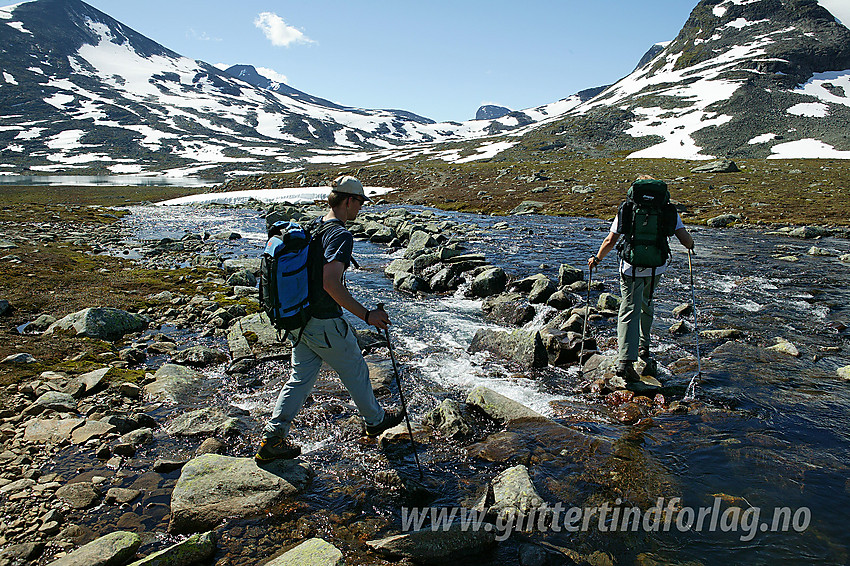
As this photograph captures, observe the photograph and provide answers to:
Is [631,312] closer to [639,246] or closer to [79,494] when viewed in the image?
[639,246]

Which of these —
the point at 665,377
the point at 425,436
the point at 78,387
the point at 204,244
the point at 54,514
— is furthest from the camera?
the point at 204,244

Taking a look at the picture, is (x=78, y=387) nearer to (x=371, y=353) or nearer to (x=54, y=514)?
(x=54, y=514)

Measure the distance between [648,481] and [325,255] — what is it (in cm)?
531

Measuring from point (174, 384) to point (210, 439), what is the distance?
2.57 m

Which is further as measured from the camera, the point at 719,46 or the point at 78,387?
the point at 719,46

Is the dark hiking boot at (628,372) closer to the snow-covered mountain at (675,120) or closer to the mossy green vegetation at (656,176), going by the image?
the mossy green vegetation at (656,176)

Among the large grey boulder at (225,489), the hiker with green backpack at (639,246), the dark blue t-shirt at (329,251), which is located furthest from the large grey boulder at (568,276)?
the large grey boulder at (225,489)

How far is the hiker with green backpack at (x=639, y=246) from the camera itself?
817 cm

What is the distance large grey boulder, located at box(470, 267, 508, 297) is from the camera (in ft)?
54.7

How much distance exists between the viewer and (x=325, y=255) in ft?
17.7

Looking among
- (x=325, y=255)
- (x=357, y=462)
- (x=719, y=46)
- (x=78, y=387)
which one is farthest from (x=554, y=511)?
(x=719, y=46)

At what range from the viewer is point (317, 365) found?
611 centimetres

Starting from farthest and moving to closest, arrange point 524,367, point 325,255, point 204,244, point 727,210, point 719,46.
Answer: point 719,46
point 727,210
point 204,244
point 524,367
point 325,255

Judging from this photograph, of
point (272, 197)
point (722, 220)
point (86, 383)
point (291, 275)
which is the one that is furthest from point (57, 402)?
point (272, 197)
